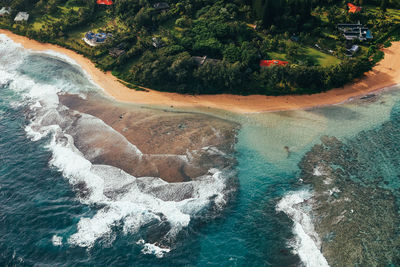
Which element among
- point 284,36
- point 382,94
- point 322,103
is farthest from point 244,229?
point 284,36

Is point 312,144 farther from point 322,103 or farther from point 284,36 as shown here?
point 284,36

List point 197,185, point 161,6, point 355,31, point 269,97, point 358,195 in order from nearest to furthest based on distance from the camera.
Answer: point 358,195
point 197,185
point 269,97
point 355,31
point 161,6

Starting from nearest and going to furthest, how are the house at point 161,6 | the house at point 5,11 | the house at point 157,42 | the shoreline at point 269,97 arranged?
the shoreline at point 269,97 → the house at point 157,42 → the house at point 161,6 → the house at point 5,11

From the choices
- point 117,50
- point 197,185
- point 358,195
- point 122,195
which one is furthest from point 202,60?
point 358,195

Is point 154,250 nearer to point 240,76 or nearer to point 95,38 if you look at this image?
point 240,76

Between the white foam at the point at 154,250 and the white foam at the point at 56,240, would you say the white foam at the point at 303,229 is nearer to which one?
the white foam at the point at 154,250

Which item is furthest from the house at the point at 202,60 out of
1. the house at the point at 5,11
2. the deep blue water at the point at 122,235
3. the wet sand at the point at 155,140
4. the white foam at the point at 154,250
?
the house at the point at 5,11

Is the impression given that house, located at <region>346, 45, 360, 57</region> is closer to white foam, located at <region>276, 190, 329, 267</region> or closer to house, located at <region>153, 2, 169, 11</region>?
white foam, located at <region>276, 190, 329, 267</region>
